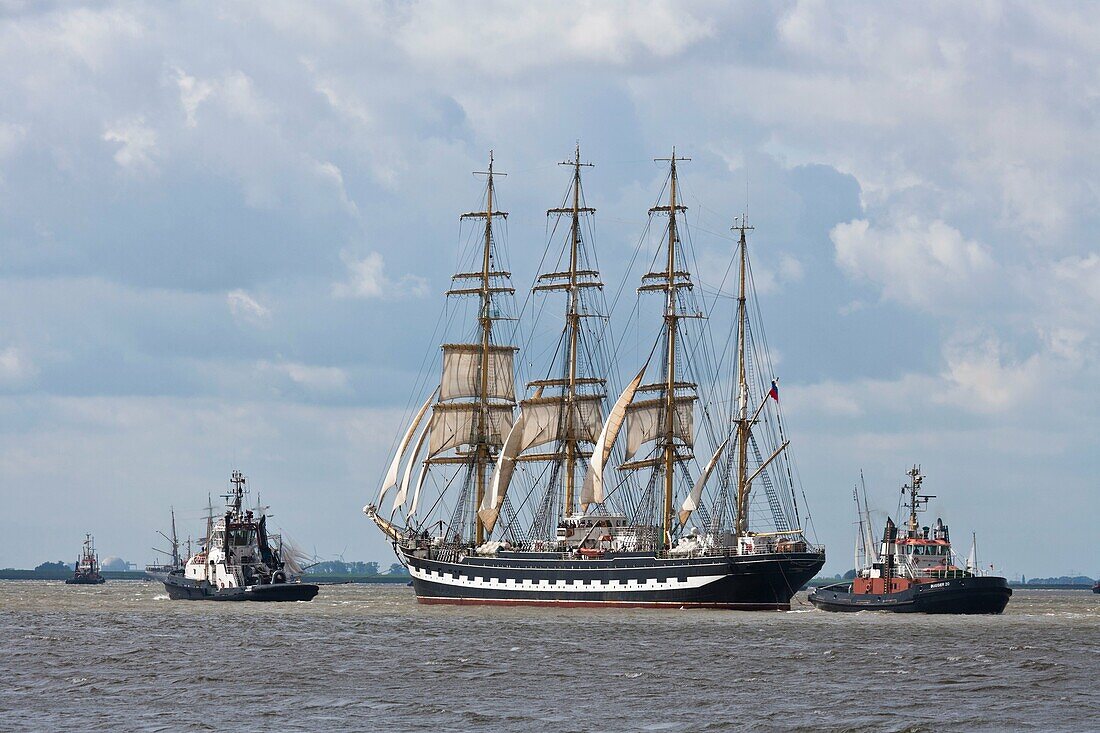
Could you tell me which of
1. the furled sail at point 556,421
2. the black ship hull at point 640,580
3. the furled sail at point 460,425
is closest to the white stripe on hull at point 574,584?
the black ship hull at point 640,580

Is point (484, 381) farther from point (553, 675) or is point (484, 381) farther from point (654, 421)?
point (553, 675)

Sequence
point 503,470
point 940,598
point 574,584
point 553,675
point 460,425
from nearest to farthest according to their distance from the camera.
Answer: point 553,675, point 940,598, point 574,584, point 503,470, point 460,425

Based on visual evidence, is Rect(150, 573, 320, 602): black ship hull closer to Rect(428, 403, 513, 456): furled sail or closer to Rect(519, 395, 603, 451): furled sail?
Rect(428, 403, 513, 456): furled sail

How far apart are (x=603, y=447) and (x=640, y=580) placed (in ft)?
44.9

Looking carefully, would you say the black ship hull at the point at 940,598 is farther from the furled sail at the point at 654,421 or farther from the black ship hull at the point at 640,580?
the furled sail at the point at 654,421

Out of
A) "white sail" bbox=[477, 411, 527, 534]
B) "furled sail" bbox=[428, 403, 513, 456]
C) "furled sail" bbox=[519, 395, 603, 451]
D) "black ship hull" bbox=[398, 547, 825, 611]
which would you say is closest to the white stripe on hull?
"black ship hull" bbox=[398, 547, 825, 611]

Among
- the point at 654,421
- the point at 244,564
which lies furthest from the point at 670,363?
the point at 244,564

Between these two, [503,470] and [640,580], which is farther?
[503,470]

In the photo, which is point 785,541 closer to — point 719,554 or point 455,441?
point 719,554

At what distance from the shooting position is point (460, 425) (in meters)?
154

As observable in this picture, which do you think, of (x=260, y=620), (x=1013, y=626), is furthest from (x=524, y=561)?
(x=1013, y=626)

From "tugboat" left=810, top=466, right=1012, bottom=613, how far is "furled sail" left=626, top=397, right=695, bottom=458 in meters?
26.3

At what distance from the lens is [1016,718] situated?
56656 millimetres

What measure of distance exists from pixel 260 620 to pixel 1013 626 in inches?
1897
